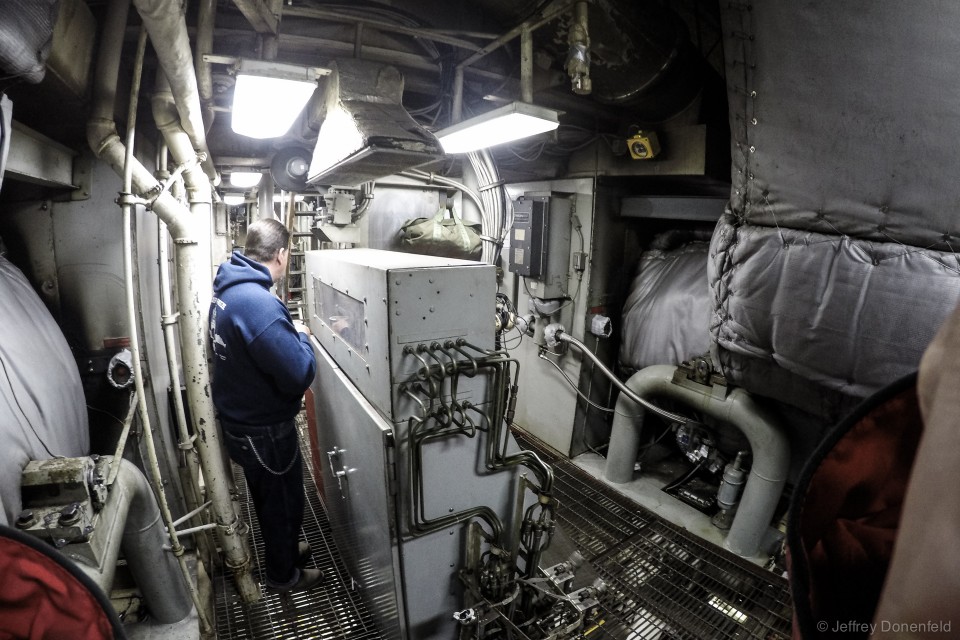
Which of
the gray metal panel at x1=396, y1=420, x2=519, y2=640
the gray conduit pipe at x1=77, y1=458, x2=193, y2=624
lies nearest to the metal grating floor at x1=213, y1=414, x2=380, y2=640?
the gray conduit pipe at x1=77, y1=458, x2=193, y2=624

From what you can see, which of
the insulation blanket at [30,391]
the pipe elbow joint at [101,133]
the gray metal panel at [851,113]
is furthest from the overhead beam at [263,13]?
the gray metal panel at [851,113]

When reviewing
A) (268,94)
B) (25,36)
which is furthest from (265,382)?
(25,36)

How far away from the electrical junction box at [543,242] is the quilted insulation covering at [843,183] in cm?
208

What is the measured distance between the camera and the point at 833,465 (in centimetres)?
72

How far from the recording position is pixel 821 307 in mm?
2436

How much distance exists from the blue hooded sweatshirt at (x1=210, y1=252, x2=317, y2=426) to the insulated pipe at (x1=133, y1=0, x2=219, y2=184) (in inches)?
33.7

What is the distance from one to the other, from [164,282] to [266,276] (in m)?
0.57

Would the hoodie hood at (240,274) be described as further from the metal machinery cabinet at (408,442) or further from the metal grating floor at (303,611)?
the metal grating floor at (303,611)

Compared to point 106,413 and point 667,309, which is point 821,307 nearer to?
point 667,309

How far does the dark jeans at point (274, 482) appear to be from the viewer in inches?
116

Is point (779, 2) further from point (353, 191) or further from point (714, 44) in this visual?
point (353, 191)

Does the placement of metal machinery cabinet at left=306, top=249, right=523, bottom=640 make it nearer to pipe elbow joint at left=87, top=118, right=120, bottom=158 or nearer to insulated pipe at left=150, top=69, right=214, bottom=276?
insulated pipe at left=150, top=69, right=214, bottom=276

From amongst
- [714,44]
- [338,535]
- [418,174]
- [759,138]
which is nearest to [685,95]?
[714,44]

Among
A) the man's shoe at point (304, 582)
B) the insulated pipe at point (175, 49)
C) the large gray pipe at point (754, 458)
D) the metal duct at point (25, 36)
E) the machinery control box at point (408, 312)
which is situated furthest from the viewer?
the large gray pipe at point (754, 458)
